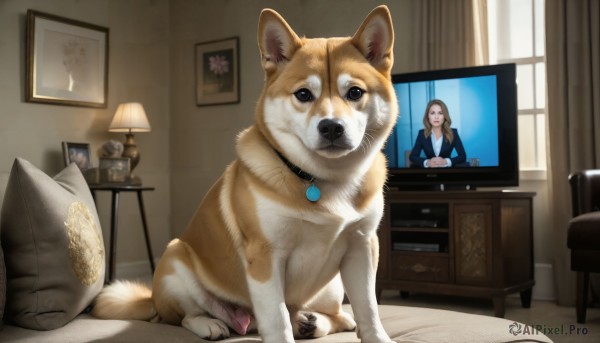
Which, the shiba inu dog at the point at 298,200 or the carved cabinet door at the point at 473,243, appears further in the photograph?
the carved cabinet door at the point at 473,243

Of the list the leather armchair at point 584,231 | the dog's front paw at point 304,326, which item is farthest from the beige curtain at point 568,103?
the dog's front paw at point 304,326

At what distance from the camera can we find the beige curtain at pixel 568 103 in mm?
3445

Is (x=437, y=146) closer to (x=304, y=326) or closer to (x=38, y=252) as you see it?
(x=304, y=326)

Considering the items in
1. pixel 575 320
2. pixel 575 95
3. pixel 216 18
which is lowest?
pixel 575 320

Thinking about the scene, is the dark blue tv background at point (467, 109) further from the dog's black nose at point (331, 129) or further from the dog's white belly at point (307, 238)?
the dog's black nose at point (331, 129)

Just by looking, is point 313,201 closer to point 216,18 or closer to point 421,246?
point 421,246

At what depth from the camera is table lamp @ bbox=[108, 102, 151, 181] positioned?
14.4ft

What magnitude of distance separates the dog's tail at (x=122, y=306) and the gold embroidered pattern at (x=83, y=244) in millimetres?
64

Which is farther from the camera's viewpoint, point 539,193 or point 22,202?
point 539,193

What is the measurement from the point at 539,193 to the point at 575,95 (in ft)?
2.06

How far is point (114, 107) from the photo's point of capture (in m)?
4.77

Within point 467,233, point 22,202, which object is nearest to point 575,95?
point 467,233

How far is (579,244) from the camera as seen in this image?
2.85 meters

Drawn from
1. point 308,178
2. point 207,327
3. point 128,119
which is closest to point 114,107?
point 128,119
